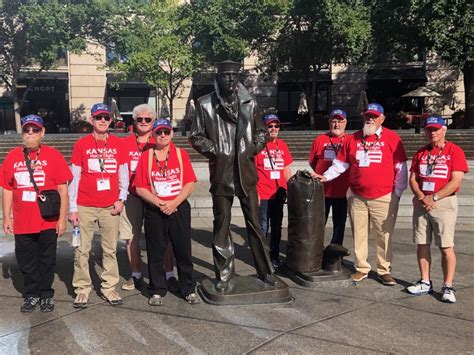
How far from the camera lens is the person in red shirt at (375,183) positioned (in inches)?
Result: 189

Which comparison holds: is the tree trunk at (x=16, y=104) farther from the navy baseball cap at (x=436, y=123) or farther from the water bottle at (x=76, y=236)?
the navy baseball cap at (x=436, y=123)

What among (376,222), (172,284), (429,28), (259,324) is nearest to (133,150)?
(172,284)

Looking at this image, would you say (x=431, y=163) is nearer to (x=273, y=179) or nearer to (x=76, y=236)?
(x=273, y=179)

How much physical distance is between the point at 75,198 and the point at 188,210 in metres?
1.01

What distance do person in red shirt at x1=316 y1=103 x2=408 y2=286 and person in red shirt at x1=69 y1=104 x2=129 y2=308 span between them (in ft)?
7.78

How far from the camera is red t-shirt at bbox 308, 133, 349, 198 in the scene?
5.40 meters

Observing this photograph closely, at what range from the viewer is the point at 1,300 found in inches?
176

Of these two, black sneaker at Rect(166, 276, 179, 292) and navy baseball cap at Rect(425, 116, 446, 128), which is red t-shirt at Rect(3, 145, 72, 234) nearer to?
black sneaker at Rect(166, 276, 179, 292)

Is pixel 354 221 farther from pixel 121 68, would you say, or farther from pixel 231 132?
pixel 121 68

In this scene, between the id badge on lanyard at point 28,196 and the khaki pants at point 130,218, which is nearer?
the id badge on lanyard at point 28,196

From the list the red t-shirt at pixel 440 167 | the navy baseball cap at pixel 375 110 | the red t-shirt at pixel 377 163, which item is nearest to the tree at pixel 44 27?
the navy baseball cap at pixel 375 110

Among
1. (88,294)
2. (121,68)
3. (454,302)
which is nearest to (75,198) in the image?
(88,294)

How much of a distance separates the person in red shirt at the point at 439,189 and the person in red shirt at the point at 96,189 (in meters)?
2.81

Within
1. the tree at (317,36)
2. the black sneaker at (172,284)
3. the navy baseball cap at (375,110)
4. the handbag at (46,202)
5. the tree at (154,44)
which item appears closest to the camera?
the handbag at (46,202)
